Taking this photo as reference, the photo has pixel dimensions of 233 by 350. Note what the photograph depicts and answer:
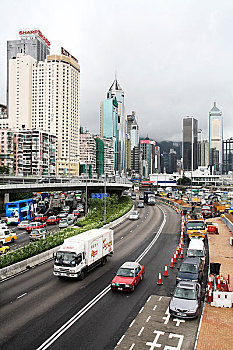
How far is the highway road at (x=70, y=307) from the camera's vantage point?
12852 mm

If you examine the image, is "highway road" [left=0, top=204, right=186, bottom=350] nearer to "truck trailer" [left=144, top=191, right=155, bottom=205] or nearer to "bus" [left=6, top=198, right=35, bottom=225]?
"bus" [left=6, top=198, right=35, bottom=225]

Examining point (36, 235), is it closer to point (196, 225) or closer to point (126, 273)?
point (196, 225)

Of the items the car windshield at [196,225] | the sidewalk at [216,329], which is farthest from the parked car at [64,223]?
the sidewalk at [216,329]

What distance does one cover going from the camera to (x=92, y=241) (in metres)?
21.7

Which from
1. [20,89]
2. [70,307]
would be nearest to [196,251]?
[70,307]

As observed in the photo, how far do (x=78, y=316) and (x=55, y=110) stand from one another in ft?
619

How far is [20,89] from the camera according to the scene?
636ft

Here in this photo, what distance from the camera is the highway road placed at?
42.2 ft

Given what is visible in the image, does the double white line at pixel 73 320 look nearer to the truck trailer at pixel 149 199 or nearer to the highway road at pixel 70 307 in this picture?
the highway road at pixel 70 307

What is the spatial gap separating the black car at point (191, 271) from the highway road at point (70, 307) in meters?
1.00

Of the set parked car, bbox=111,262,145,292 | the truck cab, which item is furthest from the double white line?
the truck cab

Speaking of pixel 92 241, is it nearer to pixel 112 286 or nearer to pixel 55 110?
pixel 112 286

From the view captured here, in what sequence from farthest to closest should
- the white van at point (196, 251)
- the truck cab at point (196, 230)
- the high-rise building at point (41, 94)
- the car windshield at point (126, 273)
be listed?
1. the high-rise building at point (41, 94)
2. the truck cab at point (196, 230)
3. the white van at point (196, 251)
4. the car windshield at point (126, 273)

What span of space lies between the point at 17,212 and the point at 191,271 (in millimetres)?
36575
